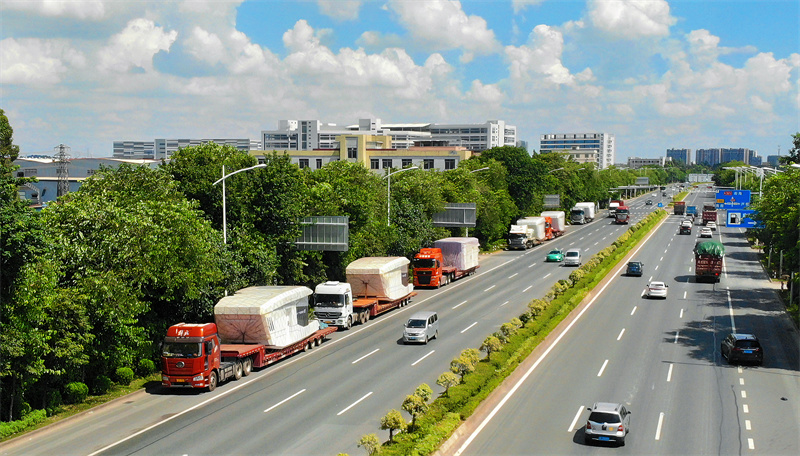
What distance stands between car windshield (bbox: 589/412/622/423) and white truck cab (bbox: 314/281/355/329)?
24.1 meters

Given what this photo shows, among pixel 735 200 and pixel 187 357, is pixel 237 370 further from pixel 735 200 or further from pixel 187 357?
pixel 735 200

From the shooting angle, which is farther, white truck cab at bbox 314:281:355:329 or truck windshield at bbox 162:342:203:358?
white truck cab at bbox 314:281:355:329

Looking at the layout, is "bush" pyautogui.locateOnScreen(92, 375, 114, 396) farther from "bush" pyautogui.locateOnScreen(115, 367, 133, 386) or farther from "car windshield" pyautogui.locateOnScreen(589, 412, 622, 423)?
"car windshield" pyautogui.locateOnScreen(589, 412, 622, 423)

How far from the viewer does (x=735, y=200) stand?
9012cm

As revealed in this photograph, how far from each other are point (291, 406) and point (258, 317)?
724 cm

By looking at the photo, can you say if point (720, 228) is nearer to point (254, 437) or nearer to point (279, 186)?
point (279, 186)

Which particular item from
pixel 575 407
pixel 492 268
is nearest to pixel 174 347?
pixel 575 407

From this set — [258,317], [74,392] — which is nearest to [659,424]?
[258,317]

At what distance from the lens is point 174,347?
3400 cm

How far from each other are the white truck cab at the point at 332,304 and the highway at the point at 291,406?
40.3 inches

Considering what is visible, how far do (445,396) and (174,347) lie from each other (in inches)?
491

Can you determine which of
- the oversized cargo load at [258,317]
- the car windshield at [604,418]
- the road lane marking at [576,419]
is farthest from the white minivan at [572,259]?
the car windshield at [604,418]

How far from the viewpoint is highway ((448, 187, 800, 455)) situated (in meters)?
26.9

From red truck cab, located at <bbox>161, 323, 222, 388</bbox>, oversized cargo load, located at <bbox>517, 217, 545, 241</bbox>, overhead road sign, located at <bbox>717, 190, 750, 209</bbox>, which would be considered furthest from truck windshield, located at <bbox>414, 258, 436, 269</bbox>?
overhead road sign, located at <bbox>717, 190, 750, 209</bbox>
